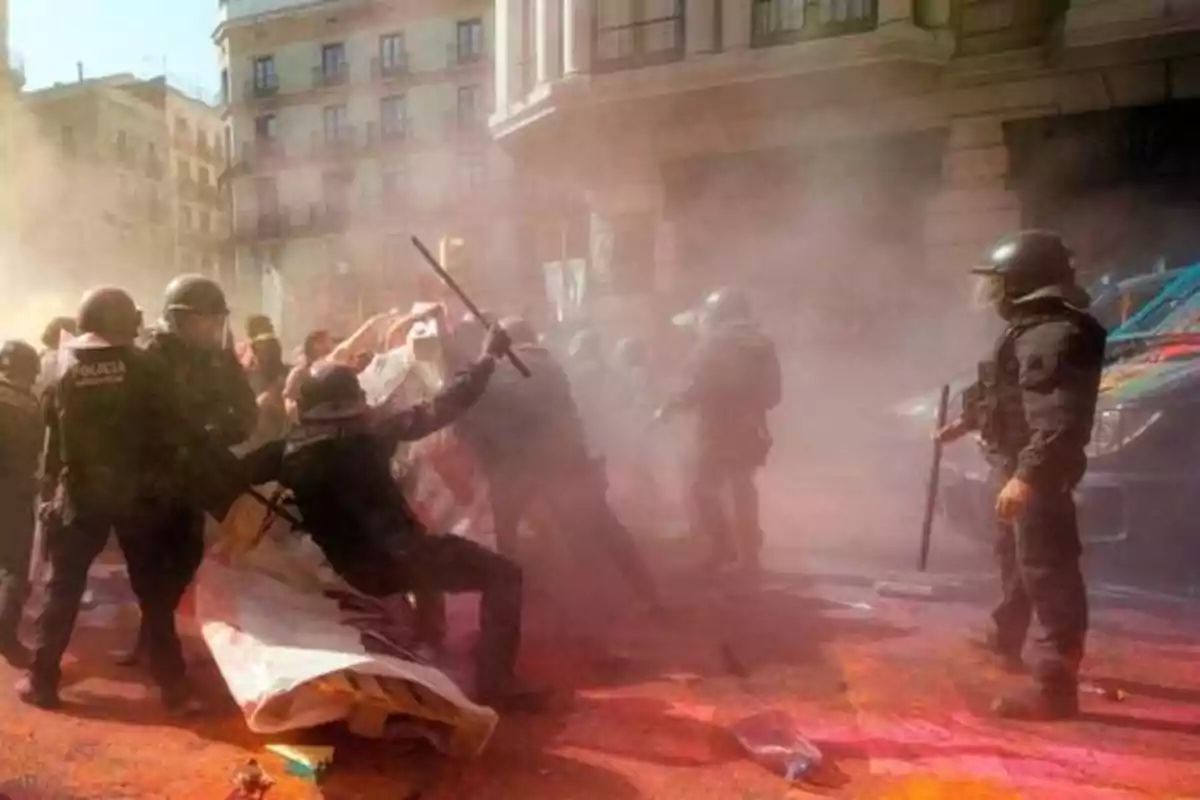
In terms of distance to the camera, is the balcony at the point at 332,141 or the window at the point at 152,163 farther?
the window at the point at 152,163

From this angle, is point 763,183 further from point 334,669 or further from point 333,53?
point 334,669

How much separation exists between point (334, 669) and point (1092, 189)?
6.87m

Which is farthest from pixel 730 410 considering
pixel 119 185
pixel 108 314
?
pixel 119 185

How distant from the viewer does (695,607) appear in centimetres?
469

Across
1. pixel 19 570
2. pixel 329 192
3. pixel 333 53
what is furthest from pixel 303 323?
pixel 19 570

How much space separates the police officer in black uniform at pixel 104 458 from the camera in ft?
11.2

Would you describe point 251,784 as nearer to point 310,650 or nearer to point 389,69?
point 310,650

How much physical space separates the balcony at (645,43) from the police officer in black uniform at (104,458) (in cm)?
393

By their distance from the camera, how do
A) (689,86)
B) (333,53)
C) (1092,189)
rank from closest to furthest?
1. (333,53)
2. (689,86)
3. (1092,189)

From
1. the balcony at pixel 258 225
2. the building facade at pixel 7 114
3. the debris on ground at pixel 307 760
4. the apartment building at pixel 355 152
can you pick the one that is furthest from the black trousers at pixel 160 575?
the building facade at pixel 7 114

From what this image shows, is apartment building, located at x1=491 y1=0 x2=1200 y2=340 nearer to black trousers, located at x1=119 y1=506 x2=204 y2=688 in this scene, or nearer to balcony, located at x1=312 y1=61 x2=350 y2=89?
balcony, located at x1=312 y1=61 x2=350 y2=89

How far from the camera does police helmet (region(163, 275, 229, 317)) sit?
12.5 feet

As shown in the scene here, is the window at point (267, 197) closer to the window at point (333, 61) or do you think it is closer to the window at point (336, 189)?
the window at point (336, 189)

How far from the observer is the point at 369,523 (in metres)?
3.33
